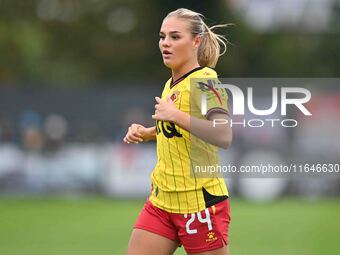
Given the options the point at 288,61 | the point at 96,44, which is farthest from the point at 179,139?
the point at 96,44

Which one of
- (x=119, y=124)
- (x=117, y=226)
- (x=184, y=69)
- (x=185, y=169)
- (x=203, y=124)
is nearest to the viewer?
(x=203, y=124)

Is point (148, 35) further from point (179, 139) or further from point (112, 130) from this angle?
point (179, 139)

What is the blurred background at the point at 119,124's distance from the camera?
533 inches

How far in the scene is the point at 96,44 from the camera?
112 ft

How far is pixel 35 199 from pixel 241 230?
6.21 m

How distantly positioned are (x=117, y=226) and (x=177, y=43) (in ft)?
25.2

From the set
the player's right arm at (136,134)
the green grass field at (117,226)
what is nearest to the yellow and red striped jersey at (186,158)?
the player's right arm at (136,134)

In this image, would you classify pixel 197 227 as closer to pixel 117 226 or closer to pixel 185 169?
pixel 185 169

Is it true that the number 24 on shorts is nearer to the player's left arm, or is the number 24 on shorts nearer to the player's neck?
A: the player's left arm

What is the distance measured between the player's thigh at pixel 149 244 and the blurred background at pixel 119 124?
168 inches

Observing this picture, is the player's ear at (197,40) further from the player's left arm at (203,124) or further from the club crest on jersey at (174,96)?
the player's left arm at (203,124)

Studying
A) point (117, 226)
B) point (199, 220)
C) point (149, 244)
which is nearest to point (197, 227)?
point (199, 220)

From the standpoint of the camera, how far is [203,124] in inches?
234

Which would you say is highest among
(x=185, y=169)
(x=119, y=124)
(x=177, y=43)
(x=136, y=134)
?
(x=177, y=43)
